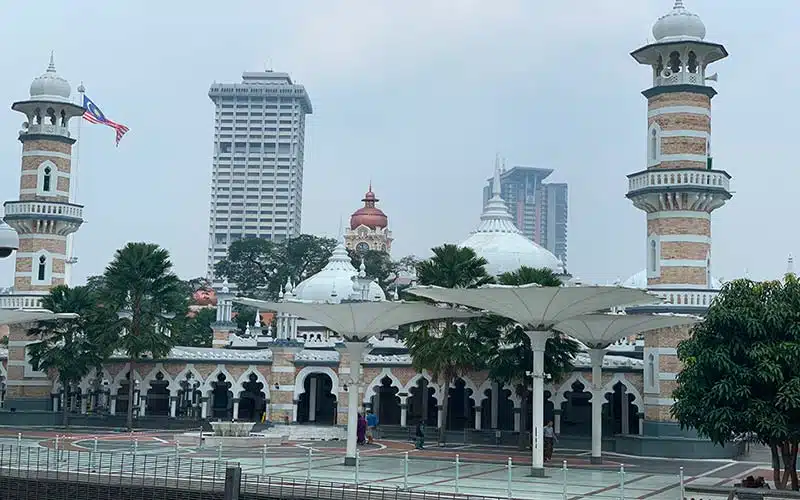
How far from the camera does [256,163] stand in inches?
7013

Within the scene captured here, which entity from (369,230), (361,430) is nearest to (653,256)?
(361,430)

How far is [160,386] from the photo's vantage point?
5497 centimetres

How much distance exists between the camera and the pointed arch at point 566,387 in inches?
1684

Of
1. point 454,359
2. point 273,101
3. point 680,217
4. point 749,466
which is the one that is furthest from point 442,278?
point 273,101

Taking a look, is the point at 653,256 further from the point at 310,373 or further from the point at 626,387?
the point at 310,373

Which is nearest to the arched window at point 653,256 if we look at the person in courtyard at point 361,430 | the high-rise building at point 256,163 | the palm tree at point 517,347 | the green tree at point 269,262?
the palm tree at point 517,347

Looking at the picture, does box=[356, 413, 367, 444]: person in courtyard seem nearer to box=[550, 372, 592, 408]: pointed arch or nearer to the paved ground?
the paved ground

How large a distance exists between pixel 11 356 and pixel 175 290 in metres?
9.38

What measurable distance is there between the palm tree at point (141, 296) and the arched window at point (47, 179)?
6.64 m

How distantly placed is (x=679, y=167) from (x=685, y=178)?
0.57 meters

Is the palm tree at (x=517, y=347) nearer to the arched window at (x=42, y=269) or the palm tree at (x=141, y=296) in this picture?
the palm tree at (x=141, y=296)

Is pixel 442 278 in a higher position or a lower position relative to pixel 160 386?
higher

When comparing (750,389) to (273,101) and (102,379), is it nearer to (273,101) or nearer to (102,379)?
(102,379)

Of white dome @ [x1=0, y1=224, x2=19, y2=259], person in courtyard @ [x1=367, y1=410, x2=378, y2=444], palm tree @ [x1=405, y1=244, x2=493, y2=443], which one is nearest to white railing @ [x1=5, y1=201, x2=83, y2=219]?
person in courtyard @ [x1=367, y1=410, x2=378, y2=444]
